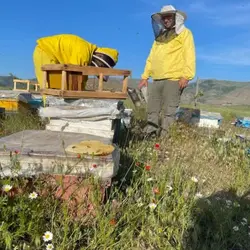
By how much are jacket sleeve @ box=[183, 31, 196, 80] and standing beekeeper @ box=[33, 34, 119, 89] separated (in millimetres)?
1860

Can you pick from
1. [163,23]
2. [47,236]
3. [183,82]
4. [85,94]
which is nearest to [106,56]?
[85,94]

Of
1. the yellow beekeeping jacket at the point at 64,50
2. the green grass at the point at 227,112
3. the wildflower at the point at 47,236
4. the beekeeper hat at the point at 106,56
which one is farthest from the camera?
the green grass at the point at 227,112

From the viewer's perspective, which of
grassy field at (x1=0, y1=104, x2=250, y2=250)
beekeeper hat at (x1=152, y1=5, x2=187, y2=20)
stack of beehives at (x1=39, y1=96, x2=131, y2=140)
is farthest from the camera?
beekeeper hat at (x1=152, y1=5, x2=187, y2=20)

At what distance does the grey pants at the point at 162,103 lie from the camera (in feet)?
19.7

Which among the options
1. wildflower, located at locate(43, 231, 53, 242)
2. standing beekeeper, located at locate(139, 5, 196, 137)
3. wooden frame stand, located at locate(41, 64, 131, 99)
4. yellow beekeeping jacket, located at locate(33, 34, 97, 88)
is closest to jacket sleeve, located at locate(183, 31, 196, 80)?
standing beekeeper, located at locate(139, 5, 196, 137)

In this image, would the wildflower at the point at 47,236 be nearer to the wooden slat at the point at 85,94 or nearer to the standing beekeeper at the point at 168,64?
the wooden slat at the point at 85,94

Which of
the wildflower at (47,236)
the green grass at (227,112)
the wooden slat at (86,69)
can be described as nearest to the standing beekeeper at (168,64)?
the wooden slat at (86,69)

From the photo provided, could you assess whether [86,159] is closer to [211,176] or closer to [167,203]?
[167,203]

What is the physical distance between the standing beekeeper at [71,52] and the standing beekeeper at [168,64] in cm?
188

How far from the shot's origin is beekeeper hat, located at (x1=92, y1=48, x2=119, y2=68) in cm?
430

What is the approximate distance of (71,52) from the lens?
412cm

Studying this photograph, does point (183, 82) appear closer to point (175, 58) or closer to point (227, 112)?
point (175, 58)

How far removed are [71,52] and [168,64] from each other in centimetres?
244

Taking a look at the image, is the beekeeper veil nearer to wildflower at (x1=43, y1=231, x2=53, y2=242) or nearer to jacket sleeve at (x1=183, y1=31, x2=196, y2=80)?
jacket sleeve at (x1=183, y1=31, x2=196, y2=80)
